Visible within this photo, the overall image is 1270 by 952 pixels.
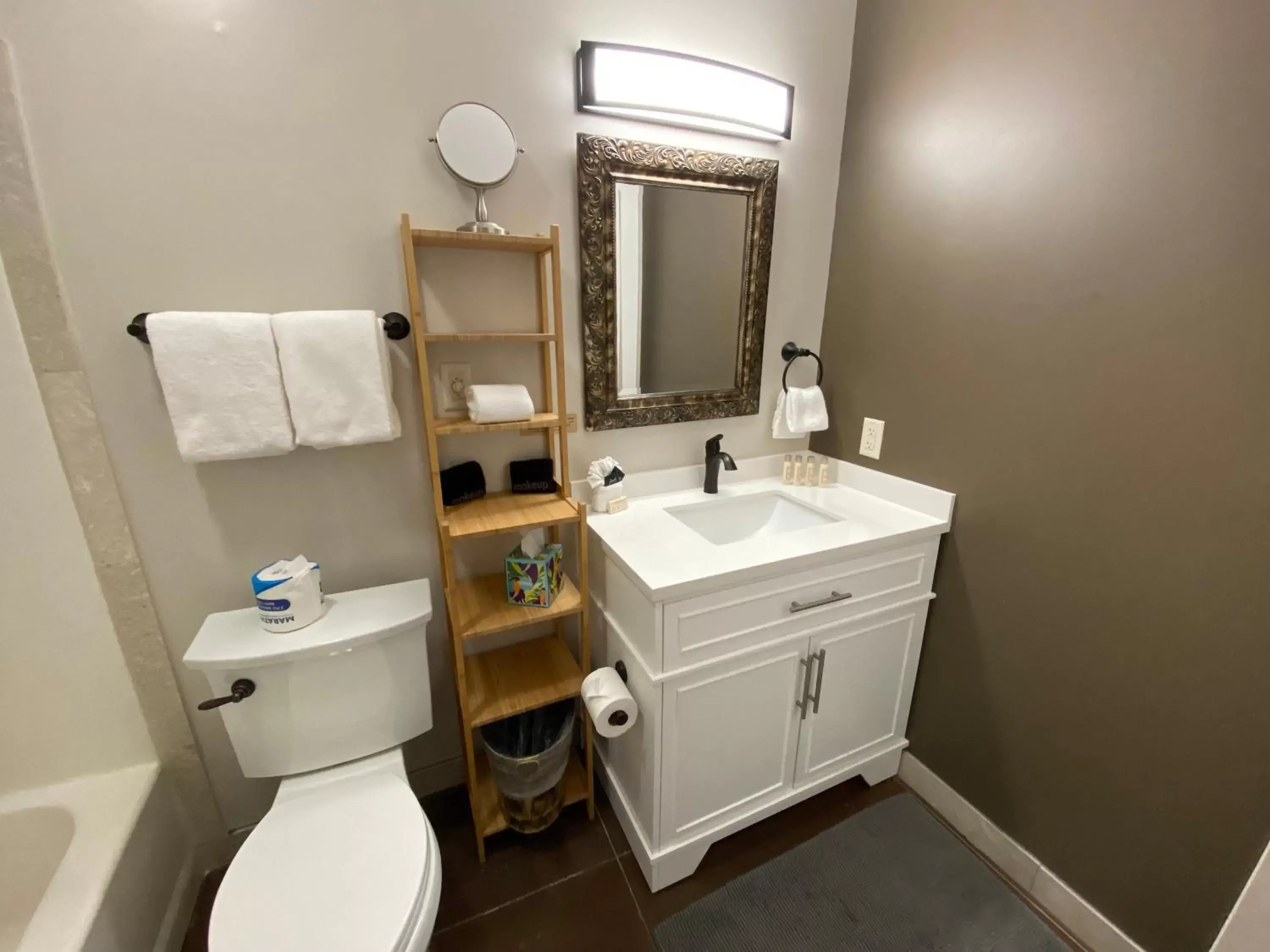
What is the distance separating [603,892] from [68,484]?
1.54 metres

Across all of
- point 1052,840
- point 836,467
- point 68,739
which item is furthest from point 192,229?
point 1052,840

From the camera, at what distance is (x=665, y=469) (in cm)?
158

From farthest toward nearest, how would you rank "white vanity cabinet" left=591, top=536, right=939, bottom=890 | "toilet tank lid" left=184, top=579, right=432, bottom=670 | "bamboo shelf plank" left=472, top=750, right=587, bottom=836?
1. "bamboo shelf plank" left=472, top=750, right=587, bottom=836
2. "white vanity cabinet" left=591, top=536, right=939, bottom=890
3. "toilet tank lid" left=184, top=579, right=432, bottom=670

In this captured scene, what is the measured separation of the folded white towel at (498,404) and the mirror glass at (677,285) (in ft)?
1.19

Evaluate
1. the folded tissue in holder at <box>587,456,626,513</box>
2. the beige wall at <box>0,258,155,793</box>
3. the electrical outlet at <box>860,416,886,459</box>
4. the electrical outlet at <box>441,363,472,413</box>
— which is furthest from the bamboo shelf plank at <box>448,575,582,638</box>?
the electrical outlet at <box>860,416,886,459</box>

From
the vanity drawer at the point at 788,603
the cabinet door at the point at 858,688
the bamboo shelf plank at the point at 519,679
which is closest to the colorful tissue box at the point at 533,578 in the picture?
the bamboo shelf plank at the point at 519,679

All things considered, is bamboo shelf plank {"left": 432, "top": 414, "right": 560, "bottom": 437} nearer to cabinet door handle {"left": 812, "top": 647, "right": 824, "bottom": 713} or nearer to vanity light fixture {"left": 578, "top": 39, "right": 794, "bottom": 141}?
vanity light fixture {"left": 578, "top": 39, "right": 794, "bottom": 141}

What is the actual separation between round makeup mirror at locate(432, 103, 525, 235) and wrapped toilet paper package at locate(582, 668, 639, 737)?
3.48ft

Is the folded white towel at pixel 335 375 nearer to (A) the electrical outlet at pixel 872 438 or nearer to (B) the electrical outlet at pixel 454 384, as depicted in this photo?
(B) the electrical outlet at pixel 454 384

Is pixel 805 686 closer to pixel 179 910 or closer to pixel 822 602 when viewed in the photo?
pixel 822 602

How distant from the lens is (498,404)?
1122 mm

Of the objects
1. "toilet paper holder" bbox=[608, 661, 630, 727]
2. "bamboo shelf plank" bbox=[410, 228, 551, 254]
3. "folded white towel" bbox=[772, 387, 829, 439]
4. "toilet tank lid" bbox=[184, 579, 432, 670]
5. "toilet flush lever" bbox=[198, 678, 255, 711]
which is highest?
"bamboo shelf plank" bbox=[410, 228, 551, 254]

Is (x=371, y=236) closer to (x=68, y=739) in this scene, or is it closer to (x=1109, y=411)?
(x=68, y=739)

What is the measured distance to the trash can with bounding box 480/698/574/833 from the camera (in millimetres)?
1312
